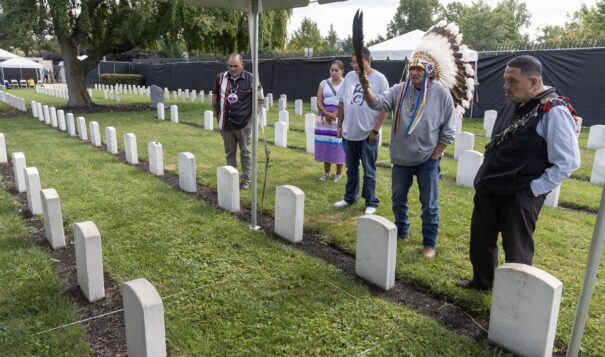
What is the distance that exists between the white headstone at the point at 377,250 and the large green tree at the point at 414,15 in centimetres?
9115

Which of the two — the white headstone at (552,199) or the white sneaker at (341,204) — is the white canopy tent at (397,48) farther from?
the white sneaker at (341,204)

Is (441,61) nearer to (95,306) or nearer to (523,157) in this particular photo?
(523,157)

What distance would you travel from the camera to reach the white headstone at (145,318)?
2451 millimetres

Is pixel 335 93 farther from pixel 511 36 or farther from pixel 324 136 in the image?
pixel 511 36

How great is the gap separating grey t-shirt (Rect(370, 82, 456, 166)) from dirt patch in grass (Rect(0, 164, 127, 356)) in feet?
9.13

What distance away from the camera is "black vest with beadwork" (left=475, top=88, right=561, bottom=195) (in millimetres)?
2906

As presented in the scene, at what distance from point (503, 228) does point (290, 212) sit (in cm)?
217

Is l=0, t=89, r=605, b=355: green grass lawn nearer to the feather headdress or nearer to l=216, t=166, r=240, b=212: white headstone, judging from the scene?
l=216, t=166, r=240, b=212: white headstone

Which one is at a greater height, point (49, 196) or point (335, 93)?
point (335, 93)

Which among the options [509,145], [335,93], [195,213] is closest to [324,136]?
[335,93]

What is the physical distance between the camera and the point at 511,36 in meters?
57.1

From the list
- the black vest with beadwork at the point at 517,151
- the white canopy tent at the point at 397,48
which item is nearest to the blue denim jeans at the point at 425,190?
the black vest with beadwork at the point at 517,151

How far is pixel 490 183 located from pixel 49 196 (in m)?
3.96

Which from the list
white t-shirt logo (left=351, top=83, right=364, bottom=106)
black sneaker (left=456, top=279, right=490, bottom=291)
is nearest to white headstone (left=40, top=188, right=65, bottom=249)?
white t-shirt logo (left=351, top=83, right=364, bottom=106)
